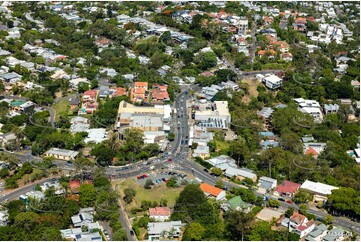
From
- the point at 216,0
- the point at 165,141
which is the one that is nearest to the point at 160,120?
the point at 165,141

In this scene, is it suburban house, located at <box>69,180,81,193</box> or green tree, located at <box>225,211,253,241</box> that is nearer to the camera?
green tree, located at <box>225,211,253,241</box>

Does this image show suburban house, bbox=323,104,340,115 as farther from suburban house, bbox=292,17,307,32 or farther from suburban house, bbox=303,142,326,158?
suburban house, bbox=292,17,307,32

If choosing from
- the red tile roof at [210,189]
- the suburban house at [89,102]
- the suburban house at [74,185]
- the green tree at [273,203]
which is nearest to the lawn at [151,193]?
the red tile roof at [210,189]

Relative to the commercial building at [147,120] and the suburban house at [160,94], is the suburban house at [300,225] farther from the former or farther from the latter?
the suburban house at [160,94]

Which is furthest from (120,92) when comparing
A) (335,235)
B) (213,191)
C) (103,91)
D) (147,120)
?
(335,235)

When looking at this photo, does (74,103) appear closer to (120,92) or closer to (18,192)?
(120,92)

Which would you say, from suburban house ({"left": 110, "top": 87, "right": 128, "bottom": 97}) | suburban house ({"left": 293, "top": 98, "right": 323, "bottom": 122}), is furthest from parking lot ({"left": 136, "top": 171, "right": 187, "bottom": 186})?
suburban house ({"left": 293, "top": 98, "right": 323, "bottom": 122})
